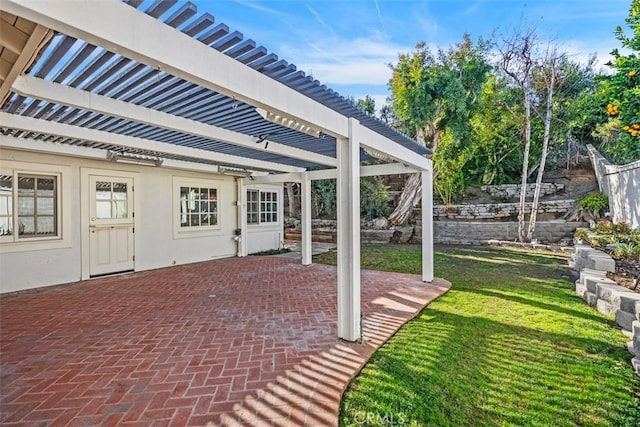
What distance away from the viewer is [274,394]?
8.34 ft

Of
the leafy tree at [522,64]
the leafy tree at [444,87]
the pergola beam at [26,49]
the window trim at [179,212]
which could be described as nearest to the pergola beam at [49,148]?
the window trim at [179,212]

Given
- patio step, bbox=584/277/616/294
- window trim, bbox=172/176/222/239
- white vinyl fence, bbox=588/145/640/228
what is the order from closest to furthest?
patio step, bbox=584/277/616/294 < white vinyl fence, bbox=588/145/640/228 < window trim, bbox=172/176/222/239

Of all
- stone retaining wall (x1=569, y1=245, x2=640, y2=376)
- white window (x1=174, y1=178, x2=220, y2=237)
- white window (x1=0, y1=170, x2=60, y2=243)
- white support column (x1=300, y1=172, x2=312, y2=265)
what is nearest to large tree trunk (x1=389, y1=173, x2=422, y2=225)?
white support column (x1=300, y1=172, x2=312, y2=265)

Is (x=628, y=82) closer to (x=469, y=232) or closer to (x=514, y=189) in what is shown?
(x=469, y=232)

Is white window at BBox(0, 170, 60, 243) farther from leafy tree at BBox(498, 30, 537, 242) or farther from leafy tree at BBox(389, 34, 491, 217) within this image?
leafy tree at BBox(498, 30, 537, 242)

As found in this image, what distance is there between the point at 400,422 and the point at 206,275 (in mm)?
5584

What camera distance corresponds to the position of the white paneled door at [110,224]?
21.8ft

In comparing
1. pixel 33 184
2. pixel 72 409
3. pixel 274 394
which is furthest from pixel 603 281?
pixel 33 184

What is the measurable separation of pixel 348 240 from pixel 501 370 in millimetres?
1910

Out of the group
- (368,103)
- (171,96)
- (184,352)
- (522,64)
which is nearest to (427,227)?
(184,352)

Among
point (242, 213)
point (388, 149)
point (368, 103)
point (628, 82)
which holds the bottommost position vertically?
point (242, 213)

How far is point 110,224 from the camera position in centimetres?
686

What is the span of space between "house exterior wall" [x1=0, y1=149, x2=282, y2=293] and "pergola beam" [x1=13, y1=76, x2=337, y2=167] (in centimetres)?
353

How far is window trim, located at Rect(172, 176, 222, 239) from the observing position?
813 cm
